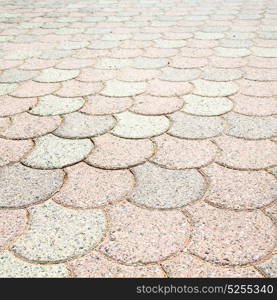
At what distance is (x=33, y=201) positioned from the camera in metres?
1.64

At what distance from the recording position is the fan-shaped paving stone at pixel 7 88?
2760 millimetres

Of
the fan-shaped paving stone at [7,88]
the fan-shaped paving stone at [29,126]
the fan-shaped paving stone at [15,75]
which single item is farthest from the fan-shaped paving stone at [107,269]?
the fan-shaped paving stone at [15,75]

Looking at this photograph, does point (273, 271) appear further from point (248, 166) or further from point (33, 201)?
point (33, 201)

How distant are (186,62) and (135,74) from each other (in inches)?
21.6

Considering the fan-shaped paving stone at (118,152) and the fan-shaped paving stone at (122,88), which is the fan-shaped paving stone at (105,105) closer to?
the fan-shaped paving stone at (122,88)

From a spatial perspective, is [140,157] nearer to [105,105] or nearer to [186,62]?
[105,105]

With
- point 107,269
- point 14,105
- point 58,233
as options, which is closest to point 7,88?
point 14,105

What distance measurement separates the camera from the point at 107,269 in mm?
1307

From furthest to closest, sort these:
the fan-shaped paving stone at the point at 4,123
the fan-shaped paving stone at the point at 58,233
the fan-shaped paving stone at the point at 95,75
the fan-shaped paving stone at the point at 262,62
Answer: the fan-shaped paving stone at the point at 262,62 → the fan-shaped paving stone at the point at 95,75 → the fan-shaped paving stone at the point at 4,123 → the fan-shaped paving stone at the point at 58,233

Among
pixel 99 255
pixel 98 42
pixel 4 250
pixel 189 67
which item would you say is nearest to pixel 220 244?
pixel 99 255

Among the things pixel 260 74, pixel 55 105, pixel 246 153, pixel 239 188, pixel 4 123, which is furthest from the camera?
pixel 260 74

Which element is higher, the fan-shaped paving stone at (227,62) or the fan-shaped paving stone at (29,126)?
Result: the fan-shaped paving stone at (227,62)

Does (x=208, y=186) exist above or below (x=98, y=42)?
below
